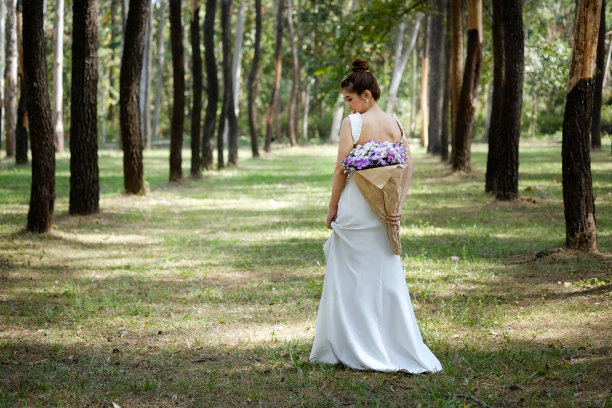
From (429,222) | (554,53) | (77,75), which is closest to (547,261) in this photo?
(429,222)

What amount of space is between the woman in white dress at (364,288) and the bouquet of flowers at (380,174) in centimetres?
7

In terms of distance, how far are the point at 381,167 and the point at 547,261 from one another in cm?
496

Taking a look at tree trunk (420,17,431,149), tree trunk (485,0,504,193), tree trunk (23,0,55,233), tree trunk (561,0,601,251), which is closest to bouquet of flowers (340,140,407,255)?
tree trunk (561,0,601,251)

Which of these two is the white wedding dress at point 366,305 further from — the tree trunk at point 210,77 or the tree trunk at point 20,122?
the tree trunk at point 20,122

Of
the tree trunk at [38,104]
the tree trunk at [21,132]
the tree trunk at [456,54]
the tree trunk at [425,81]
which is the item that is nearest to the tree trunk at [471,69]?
the tree trunk at [456,54]

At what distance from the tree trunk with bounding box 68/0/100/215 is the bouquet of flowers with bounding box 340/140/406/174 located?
894 centimetres

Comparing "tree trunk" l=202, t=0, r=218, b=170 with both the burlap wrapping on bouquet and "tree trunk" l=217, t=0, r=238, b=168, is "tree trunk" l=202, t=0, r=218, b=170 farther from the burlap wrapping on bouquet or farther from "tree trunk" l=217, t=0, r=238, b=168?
the burlap wrapping on bouquet

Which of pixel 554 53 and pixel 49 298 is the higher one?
pixel 554 53

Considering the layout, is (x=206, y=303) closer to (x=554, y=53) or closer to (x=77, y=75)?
(x=77, y=75)

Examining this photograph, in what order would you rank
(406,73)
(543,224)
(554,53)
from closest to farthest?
1. (543,224)
2. (554,53)
3. (406,73)

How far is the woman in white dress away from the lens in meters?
5.98

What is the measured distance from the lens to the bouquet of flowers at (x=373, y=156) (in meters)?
5.95

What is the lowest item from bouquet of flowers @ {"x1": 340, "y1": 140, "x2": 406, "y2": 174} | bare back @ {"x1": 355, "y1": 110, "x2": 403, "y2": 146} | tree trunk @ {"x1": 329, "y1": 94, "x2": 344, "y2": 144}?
bouquet of flowers @ {"x1": 340, "y1": 140, "x2": 406, "y2": 174}

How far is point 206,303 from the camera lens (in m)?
8.54
